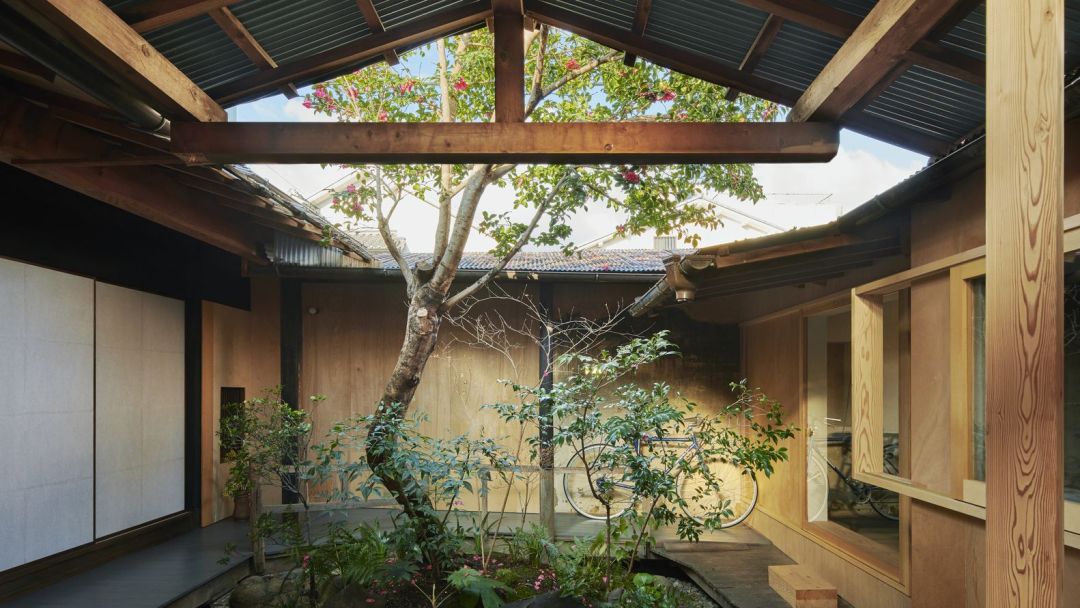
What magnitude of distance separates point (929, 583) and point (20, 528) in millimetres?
6169

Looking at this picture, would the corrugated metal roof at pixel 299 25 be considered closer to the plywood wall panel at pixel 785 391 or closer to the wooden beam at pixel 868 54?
the wooden beam at pixel 868 54

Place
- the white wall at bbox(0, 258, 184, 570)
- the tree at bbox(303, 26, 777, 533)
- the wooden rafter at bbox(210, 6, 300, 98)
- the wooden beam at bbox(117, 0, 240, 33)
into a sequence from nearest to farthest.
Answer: the wooden beam at bbox(117, 0, 240, 33), the wooden rafter at bbox(210, 6, 300, 98), the white wall at bbox(0, 258, 184, 570), the tree at bbox(303, 26, 777, 533)

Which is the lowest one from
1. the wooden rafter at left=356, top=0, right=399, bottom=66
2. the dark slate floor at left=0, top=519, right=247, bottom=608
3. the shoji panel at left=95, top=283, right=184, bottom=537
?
the dark slate floor at left=0, top=519, right=247, bottom=608

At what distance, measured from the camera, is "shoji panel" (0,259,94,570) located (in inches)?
205

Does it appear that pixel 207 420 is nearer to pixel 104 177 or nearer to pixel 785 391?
pixel 104 177

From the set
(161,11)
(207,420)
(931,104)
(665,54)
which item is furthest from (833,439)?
(207,420)

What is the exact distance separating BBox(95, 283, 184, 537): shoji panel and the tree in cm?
221

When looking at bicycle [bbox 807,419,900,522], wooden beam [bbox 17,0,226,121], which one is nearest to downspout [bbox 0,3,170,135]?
wooden beam [bbox 17,0,226,121]

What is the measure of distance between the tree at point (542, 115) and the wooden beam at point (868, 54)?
3.28 metres

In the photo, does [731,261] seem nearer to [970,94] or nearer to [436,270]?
[970,94]

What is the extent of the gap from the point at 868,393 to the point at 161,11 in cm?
416

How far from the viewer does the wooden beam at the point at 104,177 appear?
4.20 meters

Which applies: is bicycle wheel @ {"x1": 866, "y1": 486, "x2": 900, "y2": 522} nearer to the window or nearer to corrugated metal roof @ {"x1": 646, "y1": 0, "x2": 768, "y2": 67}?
the window

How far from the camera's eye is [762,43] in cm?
331
